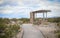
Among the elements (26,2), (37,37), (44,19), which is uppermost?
(26,2)

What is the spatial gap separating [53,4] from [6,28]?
1048 millimetres

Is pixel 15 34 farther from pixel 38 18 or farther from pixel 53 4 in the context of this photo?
pixel 53 4

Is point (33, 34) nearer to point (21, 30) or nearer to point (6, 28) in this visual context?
point (21, 30)

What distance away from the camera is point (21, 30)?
2414 mm

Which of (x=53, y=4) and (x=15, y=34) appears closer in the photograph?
(x=15, y=34)

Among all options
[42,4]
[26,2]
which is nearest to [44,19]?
[42,4]

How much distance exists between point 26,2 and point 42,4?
0.32 meters

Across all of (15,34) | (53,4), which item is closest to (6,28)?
(15,34)

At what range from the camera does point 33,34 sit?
2.39m

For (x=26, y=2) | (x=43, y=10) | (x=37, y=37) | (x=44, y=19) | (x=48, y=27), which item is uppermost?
(x=26, y=2)

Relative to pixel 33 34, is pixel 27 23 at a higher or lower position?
higher

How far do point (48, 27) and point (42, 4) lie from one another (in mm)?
476

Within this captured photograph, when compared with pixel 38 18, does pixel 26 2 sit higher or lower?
higher

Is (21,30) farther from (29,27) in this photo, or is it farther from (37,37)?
(37,37)
